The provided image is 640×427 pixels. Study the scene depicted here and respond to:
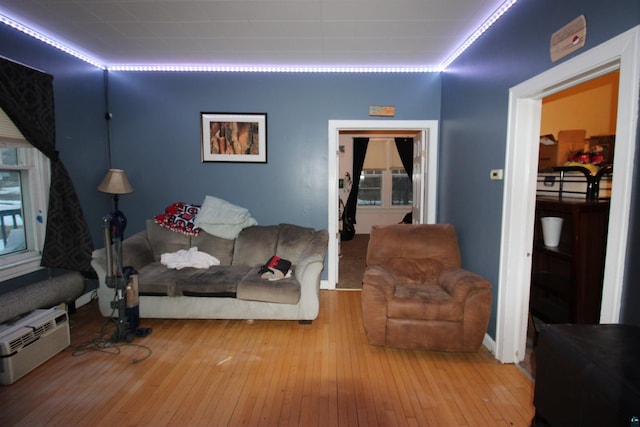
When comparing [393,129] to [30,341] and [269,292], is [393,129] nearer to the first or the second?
[269,292]

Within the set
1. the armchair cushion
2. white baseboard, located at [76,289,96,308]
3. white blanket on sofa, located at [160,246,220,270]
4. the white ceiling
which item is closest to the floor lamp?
white blanket on sofa, located at [160,246,220,270]

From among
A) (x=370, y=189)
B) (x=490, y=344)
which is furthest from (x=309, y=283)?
(x=370, y=189)

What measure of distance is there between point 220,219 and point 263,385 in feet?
6.44

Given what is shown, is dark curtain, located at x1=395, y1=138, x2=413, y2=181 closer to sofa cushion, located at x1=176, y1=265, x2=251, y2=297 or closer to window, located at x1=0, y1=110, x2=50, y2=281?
sofa cushion, located at x1=176, y1=265, x2=251, y2=297

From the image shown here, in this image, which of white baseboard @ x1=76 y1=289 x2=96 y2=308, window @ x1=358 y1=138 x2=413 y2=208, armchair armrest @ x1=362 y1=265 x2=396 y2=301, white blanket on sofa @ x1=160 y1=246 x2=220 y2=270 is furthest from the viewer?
window @ x1=358 y1=138 x2=413 y2=208

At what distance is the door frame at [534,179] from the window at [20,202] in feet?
13.2

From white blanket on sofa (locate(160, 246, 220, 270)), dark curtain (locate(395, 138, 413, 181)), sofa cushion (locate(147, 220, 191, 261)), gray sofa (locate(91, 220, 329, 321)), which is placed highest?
dark curtain (locate(395, 138, 413, 181))

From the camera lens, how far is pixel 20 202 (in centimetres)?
284

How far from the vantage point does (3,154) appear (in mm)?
2684

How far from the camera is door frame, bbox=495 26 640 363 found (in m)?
1.37

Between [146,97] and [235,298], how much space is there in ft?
8.98

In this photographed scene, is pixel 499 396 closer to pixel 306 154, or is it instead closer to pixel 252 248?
pixel 252 248

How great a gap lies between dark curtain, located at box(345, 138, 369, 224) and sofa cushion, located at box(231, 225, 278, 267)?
13.0 feet

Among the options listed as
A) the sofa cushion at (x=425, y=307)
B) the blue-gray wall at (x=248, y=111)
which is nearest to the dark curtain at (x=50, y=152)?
the blue-gray wall at (x=248, y=111)
